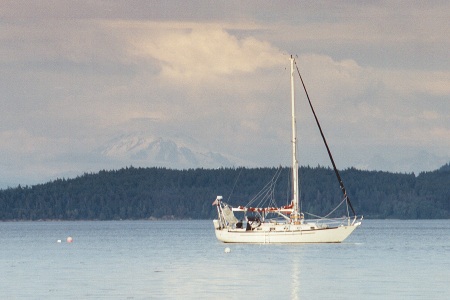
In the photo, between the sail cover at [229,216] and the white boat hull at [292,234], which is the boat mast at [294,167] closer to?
the white boat hull at [292,234]

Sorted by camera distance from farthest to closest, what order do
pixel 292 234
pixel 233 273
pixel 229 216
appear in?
pixel 229 216, pixel 292 234, pixel 233 273

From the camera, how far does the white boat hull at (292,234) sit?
333 feet

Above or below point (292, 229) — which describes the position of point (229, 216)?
above

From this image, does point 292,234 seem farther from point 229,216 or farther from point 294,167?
point 229,216

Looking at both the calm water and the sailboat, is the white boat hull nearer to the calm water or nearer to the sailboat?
the sailboat

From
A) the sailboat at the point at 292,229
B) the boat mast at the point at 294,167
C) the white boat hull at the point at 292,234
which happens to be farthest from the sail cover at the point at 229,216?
A: the boat mast at the point at 294,167

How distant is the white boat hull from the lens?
101 meters

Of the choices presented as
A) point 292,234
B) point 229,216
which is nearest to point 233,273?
point 292,234

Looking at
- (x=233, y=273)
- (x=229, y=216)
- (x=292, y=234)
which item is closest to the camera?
(x=233, y=273)

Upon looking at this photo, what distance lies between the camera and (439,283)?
214 ft

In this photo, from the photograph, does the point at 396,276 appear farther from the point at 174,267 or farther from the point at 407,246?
the point at 407,246

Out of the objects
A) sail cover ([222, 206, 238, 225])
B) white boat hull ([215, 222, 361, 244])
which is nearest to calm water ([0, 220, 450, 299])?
white boat hull ([215, 222, 361, 244])

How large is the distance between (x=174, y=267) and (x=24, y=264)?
1340 centimetres

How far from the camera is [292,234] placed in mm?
101062
